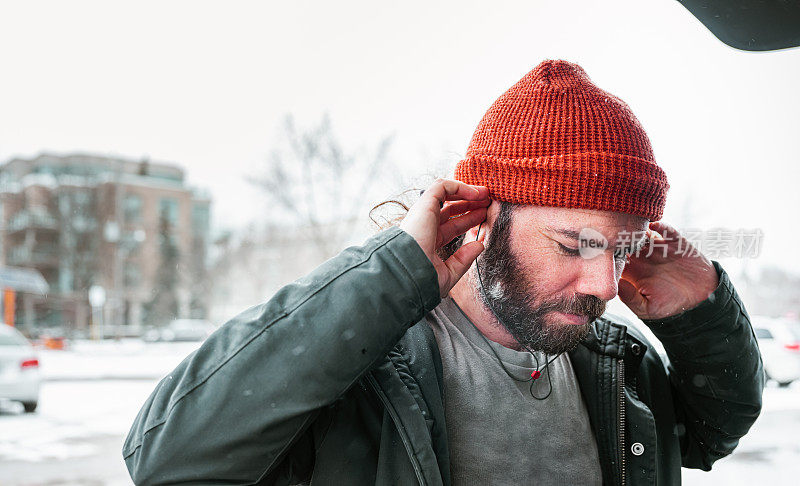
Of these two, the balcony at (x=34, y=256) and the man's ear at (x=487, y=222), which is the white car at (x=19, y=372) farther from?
the balcony at (x=34, y=256)

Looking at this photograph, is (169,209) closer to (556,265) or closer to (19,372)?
(19,372)

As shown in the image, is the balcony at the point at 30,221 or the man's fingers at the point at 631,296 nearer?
the man's fingers at the point at 631,296

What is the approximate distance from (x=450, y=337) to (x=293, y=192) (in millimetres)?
6325

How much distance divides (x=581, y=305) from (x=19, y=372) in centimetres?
642

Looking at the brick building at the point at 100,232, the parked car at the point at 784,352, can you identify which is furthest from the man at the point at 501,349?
the brick building at the point at 100,232

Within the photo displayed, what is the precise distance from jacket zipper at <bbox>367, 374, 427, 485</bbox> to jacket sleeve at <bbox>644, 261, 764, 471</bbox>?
2.09ft

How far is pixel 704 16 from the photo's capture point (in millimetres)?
1396

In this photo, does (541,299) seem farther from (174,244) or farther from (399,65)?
(174,244)

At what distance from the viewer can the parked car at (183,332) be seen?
56.7 feet

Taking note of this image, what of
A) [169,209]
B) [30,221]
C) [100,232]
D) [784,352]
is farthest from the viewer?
[169,209]

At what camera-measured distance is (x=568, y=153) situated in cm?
116

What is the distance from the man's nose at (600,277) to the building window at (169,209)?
18895 mm

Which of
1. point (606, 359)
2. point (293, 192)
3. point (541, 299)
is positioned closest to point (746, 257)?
point (606, 359)

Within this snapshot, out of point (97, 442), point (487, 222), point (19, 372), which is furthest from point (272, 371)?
point (19, 372)
